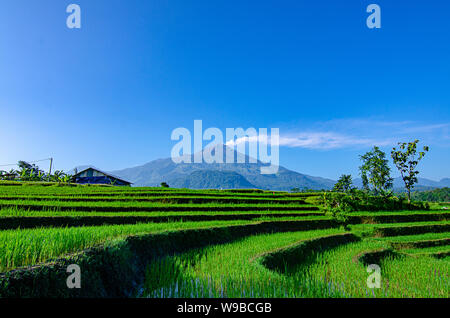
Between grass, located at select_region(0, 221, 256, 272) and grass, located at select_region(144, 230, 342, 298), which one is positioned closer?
grass, located at select_region(0, 221, 256, 272)

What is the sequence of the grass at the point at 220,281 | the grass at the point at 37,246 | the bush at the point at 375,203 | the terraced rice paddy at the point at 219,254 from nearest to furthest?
the grass at the point at 37,246, the grass at the point at 220,281, the terraced rice paddy at the point at 219,254, the bush at the point at 375,203

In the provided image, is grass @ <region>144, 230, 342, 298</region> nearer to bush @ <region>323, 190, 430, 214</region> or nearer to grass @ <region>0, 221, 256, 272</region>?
grass @ <region>0, 221, 256, 272</region>

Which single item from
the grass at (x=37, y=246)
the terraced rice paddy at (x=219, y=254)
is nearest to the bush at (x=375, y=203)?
the terraced rice paddy at (x=219, y=254)

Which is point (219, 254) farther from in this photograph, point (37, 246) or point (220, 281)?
point (37, 246)

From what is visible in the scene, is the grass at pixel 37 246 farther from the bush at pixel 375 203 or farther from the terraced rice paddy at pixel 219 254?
the bush at pixel 375 203

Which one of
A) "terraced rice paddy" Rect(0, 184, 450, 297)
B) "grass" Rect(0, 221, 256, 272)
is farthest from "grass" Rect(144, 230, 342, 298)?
"grass" Rect(0, 221, 256, 272)

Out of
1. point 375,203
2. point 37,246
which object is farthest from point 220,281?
point 375,203

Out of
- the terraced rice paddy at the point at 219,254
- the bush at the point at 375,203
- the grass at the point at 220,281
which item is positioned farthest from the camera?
the bush at the point at 375,203

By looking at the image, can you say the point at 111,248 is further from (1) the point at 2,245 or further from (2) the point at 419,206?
(2) the point at 419,206

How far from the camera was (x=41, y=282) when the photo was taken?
3326 millimetres

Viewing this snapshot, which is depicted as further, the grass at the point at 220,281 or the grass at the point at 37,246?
the grass at the point at 220,281

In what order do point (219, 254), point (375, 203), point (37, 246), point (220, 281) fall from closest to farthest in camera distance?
point (220, 281)
point (37, 246)
point (219, 254)
point (375, 203)

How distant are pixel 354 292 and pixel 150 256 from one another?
17.0 feet

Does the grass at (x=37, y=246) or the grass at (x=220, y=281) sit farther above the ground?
the grass at (x=37, y=246)
